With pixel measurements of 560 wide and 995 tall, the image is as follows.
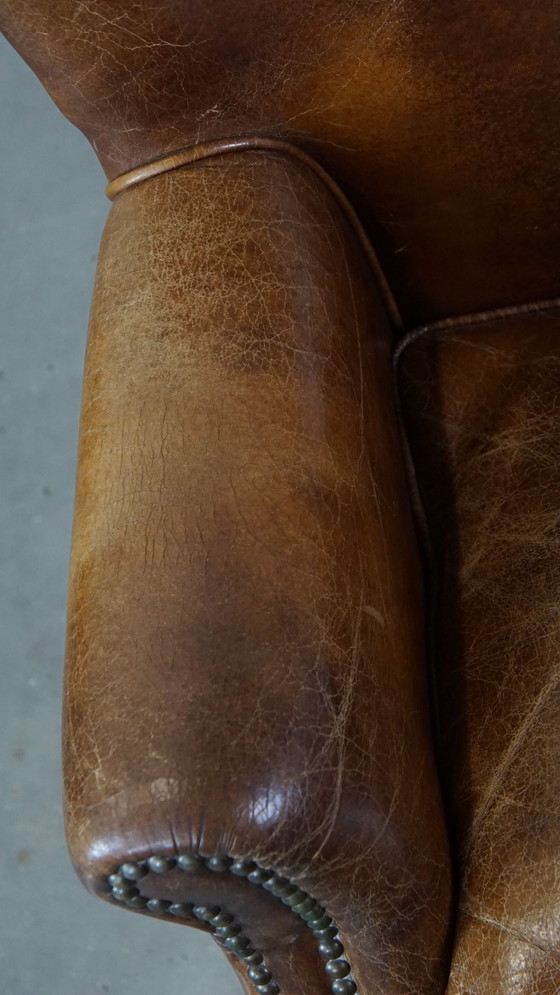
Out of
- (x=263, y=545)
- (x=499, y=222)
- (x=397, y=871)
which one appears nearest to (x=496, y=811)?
(x=397, y=871)

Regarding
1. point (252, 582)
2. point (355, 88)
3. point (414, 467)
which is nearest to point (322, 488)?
point (252, 582)

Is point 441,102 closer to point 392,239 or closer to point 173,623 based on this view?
point 392,239

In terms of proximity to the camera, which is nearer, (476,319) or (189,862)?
(189,862)

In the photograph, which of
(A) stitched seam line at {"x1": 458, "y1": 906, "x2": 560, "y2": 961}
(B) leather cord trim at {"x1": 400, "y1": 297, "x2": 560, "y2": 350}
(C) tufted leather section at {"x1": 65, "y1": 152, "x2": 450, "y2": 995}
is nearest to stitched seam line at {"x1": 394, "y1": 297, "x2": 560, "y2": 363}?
(B) leather cord trim at {"x1": 400, "y1": 297, "x2": 560, "y2": 350}

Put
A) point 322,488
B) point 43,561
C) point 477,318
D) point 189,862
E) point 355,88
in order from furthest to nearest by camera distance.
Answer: point 43,561 → point 477,318 → point 355,88 → point 322,488 → point 189,862

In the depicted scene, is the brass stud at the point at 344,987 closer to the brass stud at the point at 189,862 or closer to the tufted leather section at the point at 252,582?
the tufted leather section at the point at 252,582

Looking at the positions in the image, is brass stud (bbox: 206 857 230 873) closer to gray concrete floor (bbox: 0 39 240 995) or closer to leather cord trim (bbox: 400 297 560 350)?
leather cord trim (bbox: 400 297 560 350)

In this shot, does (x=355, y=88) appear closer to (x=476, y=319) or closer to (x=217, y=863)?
(x=476, y=319)

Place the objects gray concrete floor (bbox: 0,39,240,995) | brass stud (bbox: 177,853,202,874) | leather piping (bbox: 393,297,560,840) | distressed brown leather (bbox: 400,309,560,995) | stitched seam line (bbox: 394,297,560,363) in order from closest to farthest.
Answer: brass stud (bbox: 177,853,202,874)
distressed brown leather (bbox: 400,309,560,995)
leather piping (bbox: 393,297,560,840)
stitched seam line (bbox: 394,297,560,363)
gray concrete floor (bbox: 0,39,240,995)
